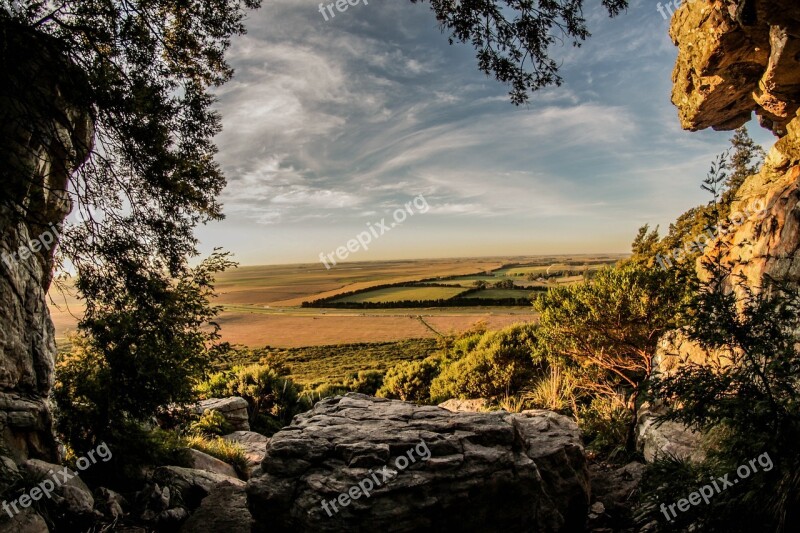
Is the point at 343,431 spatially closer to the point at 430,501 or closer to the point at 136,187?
the point at 430,501

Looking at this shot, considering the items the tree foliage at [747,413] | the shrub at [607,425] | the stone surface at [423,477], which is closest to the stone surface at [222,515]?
the stone surface at [423,477]

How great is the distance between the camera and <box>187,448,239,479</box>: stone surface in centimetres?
866

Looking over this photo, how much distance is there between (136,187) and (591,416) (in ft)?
37.1

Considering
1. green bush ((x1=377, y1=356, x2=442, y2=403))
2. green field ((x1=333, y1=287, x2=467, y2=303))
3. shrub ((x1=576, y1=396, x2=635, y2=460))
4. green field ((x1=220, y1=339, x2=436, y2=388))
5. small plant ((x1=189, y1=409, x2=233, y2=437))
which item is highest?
green field ((x1=333, y1=287, x2=467, y2=303))

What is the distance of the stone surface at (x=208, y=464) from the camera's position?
8.66 meters

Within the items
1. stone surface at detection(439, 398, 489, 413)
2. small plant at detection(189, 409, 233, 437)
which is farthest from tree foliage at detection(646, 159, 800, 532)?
small plant at detection(189, 409, 233, 437)

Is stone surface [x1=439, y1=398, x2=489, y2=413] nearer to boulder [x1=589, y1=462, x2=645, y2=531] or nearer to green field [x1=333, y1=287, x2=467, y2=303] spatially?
boulder [x1=589, y1=462, x2=645, y2=531]

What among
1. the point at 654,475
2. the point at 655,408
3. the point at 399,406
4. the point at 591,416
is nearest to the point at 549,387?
the point at 591,416

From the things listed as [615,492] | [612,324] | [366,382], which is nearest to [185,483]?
[615,492]

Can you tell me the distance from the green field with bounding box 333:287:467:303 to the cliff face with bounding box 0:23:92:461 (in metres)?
37.7

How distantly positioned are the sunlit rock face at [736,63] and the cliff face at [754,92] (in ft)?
0.05

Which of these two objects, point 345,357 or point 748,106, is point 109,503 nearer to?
point 748,106

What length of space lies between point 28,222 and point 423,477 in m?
6.48

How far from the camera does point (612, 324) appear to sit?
9.67 metres
